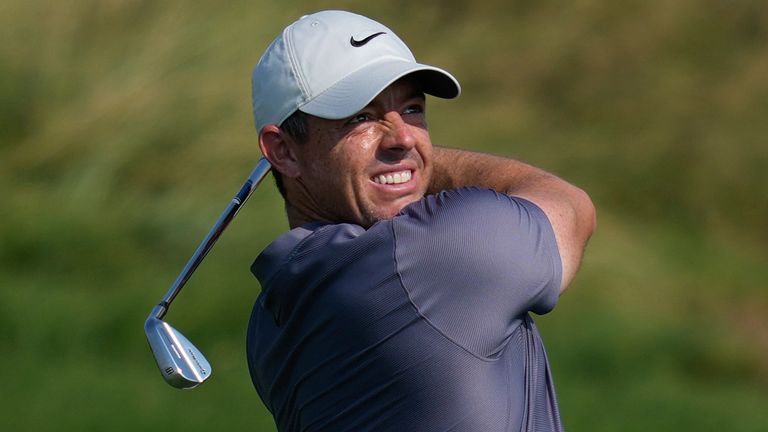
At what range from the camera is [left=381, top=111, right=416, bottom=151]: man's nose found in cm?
271

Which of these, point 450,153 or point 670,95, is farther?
Answer: point 670,95

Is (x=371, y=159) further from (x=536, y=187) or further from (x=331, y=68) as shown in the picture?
(x=536, y=187)

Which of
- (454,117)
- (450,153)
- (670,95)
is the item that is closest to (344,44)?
(450,153)

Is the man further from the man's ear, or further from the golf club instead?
the golf club

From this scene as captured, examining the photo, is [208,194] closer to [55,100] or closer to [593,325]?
[55,100]

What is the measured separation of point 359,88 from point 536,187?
1.11 ft

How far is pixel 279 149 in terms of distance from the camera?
284cm

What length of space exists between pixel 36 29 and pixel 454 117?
2.51m

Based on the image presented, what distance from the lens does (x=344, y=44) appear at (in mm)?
2762

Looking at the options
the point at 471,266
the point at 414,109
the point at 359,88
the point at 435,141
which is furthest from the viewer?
the point at 435,141

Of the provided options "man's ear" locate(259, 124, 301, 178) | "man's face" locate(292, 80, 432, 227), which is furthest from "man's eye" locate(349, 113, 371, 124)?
"man's ear" locate(259, 124, 301, 178)

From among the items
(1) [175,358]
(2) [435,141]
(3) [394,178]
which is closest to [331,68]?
(3) [394,178]

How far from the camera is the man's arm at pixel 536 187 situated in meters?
2.65

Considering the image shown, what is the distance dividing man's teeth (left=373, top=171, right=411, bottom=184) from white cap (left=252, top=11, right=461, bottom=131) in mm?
118
